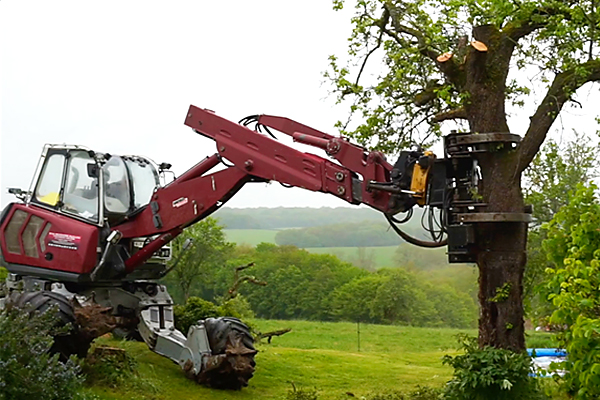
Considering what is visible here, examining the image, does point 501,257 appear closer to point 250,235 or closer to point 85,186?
point 85,186

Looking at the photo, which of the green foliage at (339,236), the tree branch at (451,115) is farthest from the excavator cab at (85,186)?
the green foliage at (339,236)

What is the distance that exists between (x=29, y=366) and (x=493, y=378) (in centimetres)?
465

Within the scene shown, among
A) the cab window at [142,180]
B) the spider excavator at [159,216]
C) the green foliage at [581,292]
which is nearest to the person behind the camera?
the green foliage at [581,292]

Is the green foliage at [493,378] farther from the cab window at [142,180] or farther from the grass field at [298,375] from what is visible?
the cab window at [142,180]

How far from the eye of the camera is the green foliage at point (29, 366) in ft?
23.3

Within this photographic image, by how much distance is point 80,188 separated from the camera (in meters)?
10.6

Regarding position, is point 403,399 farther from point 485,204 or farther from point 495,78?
point 495,78

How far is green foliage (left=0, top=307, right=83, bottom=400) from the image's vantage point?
7109 millimetres

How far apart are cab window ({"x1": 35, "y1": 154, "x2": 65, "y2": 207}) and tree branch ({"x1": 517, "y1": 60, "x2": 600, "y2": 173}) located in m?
6.02

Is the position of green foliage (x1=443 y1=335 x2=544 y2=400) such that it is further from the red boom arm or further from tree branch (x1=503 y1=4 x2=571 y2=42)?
tree branch (x1=503 y1=4 x2=571 y2=42)

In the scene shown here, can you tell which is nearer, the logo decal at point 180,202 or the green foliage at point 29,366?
the green foliage at point 29,366

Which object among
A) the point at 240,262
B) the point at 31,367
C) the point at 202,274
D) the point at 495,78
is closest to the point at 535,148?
the point at 495,78

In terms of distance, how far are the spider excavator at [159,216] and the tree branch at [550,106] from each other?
34 centimetres

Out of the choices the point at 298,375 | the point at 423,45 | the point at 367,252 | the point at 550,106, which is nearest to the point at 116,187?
the point at 298,375
